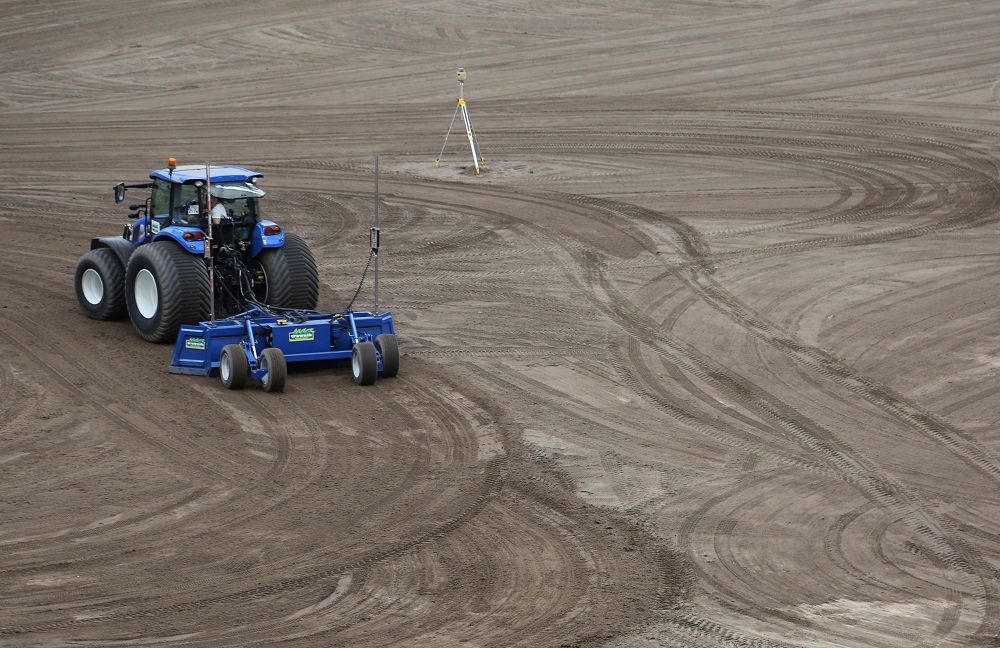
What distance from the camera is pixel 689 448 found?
13242 millimetres

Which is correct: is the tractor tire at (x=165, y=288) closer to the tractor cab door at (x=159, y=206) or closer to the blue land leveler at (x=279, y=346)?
the tractor cab door at (x=159, y=206)

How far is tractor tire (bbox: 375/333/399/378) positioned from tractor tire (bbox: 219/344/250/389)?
148 centimetres

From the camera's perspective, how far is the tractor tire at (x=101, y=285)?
16.6 m

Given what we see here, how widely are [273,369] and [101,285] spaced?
12.3ft

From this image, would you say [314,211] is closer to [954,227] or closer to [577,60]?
[954,227]

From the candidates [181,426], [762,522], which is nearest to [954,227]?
[762,522]

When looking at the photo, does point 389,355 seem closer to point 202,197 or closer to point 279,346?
point 279,346

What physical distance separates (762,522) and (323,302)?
8391 millimetres

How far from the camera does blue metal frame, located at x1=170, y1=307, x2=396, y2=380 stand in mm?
14789

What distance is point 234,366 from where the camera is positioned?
14.3 meters

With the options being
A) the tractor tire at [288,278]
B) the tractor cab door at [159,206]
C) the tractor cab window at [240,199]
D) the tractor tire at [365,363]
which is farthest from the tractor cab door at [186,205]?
the tractor tire at [365,363]

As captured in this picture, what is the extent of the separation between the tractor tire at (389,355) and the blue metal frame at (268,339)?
0.35 ft

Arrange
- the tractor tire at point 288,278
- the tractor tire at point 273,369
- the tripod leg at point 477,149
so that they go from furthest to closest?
the tripod leg at point 477,149
the tractor tire at point 288,278
the tractor tire at point 273,369

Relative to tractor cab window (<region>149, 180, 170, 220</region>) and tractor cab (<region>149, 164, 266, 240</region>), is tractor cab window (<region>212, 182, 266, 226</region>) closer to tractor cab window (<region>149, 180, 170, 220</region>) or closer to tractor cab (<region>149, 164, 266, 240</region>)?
tractor cab (<region>149, 164, 266, 240</region>)
